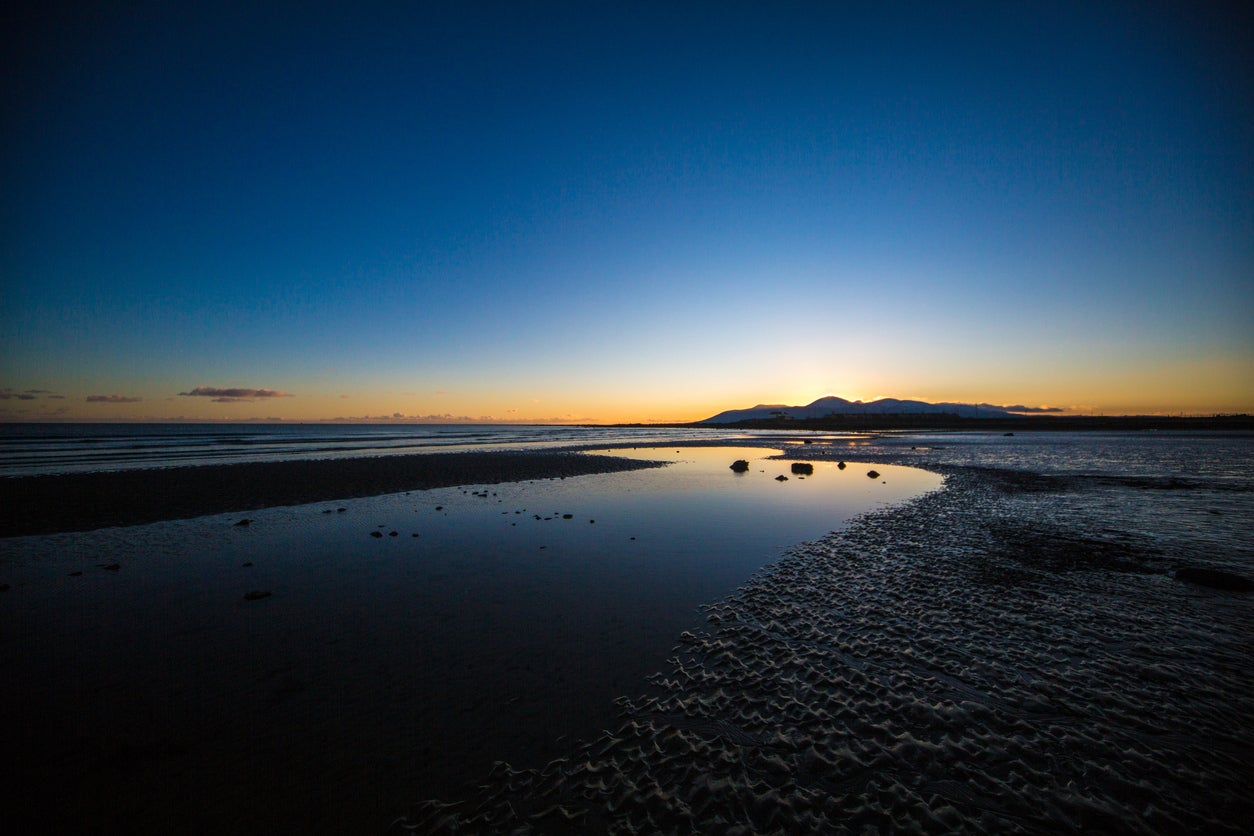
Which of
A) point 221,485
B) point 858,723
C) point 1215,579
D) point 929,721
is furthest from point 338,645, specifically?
point 221,485

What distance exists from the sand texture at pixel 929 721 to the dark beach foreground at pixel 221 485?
23635 mm

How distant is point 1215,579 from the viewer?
35.6 feet

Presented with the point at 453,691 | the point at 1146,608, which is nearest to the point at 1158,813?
the point at 1146,608

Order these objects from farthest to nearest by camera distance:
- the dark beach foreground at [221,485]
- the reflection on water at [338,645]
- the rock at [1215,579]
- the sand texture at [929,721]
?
the dark beach foreground at [221,485]
the rock at [1215,579]
the reflection on water at [338,645]
the sand texture at [929,721]

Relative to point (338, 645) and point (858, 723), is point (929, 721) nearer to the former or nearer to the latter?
point (858, 723)

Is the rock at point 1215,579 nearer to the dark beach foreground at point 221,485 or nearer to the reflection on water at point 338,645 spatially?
the reflection on water at point 338,645

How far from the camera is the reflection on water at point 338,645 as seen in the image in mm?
5668

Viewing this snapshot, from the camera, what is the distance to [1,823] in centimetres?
474

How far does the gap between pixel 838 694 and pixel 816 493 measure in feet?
64.2

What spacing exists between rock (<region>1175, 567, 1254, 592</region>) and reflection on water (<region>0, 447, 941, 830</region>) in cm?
872

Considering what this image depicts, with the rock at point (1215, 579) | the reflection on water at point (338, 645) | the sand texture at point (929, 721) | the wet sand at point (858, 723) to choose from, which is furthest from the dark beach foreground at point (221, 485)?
the rock at point (1215, 579)

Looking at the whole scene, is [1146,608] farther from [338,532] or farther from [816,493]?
[338,532]

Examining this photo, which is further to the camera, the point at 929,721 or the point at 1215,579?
the point at 1215,579

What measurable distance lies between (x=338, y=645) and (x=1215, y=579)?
1997 centimetres
